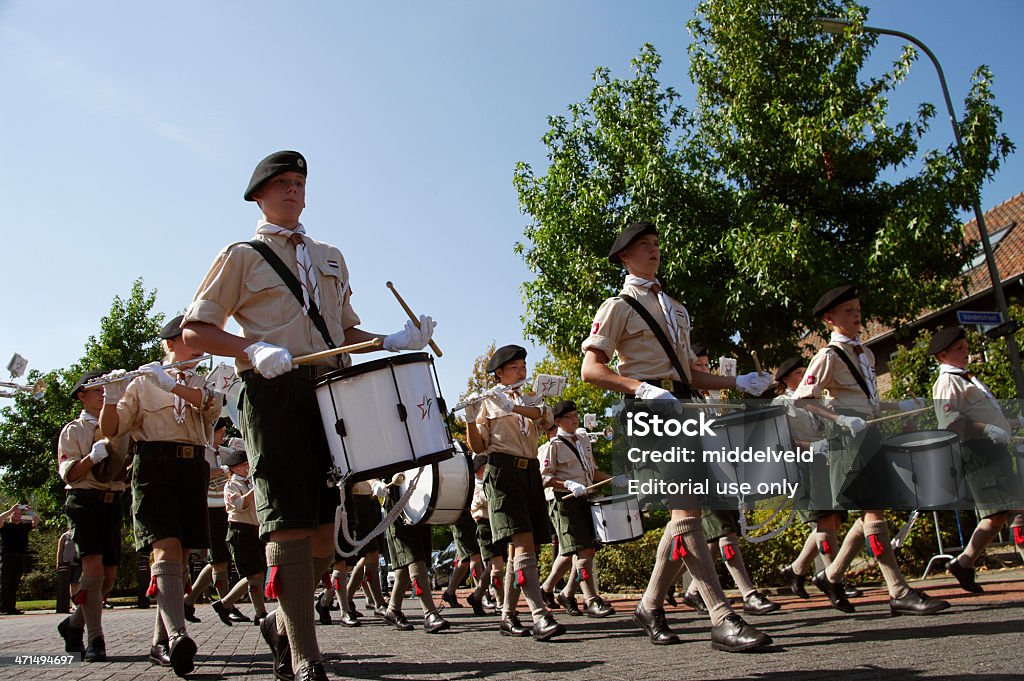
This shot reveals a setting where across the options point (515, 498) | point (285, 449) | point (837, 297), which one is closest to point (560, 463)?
point (515, 498)

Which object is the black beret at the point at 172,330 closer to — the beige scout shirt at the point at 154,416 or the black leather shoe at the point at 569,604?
the beige scout shirt at the point at 154,416

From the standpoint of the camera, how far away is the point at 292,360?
11.8ft

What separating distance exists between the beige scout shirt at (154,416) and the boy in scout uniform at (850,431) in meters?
4.39

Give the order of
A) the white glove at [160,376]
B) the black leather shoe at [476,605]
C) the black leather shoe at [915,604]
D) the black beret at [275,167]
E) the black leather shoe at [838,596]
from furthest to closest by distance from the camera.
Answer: the black leather shoe at [476,605]
the black leather shoe at [838,596]
the black leather shoe at [915,604]
the white glove at [160,376]
the black beret at [275,167]

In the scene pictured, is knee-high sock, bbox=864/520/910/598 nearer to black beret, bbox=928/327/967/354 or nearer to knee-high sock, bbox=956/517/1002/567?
knee-high sock, bbox=956/517/1002/567

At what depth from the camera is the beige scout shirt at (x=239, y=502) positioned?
962 cm

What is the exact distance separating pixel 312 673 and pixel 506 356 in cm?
477

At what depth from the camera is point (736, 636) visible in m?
4.47

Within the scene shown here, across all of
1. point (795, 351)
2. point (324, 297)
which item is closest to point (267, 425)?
point (324, 297)

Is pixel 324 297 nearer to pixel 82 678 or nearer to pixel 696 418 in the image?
pixel 696 418

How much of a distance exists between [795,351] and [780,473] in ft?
41.5

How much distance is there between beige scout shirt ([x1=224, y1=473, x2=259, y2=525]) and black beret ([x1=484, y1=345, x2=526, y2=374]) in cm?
336

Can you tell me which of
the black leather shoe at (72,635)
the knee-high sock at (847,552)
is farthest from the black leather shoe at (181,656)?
the knee-high sock at (847,552)

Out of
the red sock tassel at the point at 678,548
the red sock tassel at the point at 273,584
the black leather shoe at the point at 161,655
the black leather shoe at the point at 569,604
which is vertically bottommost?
the black leather shoe at the point at 569,604
